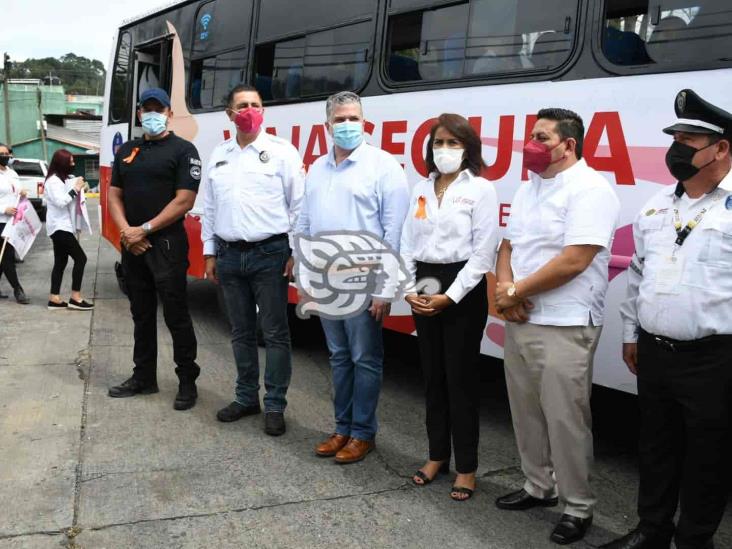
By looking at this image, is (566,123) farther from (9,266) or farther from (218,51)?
(9,266)

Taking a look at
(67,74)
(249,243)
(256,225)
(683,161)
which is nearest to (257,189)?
(256,225)

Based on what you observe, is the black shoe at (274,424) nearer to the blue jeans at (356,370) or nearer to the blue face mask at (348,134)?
the blue jeans at (356,370)

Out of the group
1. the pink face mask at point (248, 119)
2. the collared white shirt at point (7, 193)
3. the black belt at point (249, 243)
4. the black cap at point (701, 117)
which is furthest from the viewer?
the collared white shirt at point (7, 193)

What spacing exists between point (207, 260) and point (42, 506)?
64.7 inches

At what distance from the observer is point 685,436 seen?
2609 millimetres

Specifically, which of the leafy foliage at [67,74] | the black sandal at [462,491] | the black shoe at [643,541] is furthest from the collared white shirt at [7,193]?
the leafy foliage at [67,74]

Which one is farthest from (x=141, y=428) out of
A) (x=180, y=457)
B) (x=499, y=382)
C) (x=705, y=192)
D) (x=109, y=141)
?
(x=109, y=141)

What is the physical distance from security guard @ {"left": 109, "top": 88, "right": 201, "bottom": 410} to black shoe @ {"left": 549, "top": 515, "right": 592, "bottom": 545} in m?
2.49

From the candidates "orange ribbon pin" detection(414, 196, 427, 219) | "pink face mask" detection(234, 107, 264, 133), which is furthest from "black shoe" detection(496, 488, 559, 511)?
"pink face mask" detection(234, 107, 264, 133)

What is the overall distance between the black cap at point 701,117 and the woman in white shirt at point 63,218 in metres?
6.42

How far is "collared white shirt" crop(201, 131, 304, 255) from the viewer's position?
12.7 feet

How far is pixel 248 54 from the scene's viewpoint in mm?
5781

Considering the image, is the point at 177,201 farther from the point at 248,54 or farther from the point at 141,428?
the point at 248,54

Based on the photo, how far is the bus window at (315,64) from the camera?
470cm
